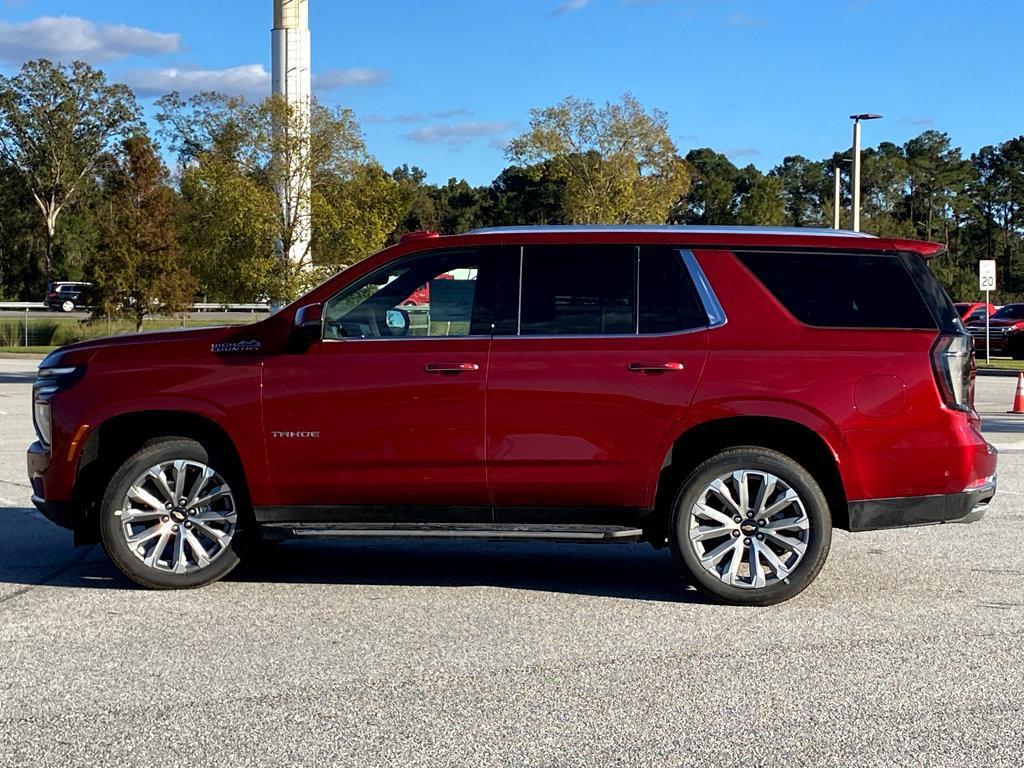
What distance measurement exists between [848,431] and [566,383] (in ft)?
4.76

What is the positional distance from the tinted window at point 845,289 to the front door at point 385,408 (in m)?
1.52

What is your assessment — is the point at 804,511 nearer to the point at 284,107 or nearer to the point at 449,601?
the point at 449,601

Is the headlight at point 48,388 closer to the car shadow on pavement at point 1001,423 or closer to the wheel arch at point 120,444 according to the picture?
the wheel arch at point 120,444

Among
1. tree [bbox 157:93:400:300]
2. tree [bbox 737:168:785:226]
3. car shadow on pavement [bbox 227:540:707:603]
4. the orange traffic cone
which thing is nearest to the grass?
tree [bbox 157:93:400:300]

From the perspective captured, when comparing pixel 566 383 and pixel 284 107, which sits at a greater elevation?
pixel 284 107

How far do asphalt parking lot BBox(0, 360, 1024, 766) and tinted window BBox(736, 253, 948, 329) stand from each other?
1.48 m

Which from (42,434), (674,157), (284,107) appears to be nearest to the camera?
(42,434)

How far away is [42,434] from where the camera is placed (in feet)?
23.4

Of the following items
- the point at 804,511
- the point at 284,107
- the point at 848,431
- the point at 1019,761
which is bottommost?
the point at 1019,761

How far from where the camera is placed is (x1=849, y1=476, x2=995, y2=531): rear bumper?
6.60 meters

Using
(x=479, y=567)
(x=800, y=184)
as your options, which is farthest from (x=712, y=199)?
(x=479, y=567)

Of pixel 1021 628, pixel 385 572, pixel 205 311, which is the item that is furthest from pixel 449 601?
pixel 205 311

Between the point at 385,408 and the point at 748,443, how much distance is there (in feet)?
6.28

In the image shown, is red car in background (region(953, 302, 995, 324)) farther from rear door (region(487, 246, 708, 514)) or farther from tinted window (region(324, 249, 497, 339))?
tinted window (region(324, 249, 497, 339))
